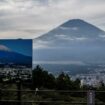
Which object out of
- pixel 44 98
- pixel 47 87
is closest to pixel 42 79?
pixel 47 87

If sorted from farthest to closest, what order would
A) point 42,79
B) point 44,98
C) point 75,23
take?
point 75,23 < point 42,79 < point 44,98

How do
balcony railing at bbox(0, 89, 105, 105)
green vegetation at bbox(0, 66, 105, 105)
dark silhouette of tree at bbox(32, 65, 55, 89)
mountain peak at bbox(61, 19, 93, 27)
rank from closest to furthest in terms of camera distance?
balcony railing at bbox(0, 89, 105, 105), green vegetation at bbox(0, 66, 105, 105), dark silhouette of tree at bbox(32, 65, 55, 89), mountain peak at bbox(61, 19, 93, 27)

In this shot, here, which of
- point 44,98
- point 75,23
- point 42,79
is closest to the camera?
point 44,98

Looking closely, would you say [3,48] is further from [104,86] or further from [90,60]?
[90,60]

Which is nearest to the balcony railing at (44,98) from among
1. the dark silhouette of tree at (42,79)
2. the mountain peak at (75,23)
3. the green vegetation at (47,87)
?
the green vegetation at (47,87)

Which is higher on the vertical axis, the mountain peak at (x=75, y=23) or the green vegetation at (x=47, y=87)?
the mountain peak at (x=75, y=23)

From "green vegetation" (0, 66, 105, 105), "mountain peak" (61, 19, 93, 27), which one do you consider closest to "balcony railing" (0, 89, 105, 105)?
"green vegetation" (0, 66, 105, 105)

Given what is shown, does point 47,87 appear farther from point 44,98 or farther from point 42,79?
point 44,98

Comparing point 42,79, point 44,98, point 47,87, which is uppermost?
point 42,79

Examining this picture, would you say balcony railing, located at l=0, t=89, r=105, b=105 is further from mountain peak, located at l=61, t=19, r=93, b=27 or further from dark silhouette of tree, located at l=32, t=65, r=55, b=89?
mountain peak, located at l=61, t=19, r=93, b=27

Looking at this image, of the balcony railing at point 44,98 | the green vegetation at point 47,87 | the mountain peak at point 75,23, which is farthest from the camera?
the mountain peak at point 75,23

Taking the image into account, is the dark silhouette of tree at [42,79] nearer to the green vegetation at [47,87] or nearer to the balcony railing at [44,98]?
the green vegetation at [47,87]
